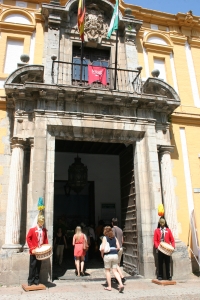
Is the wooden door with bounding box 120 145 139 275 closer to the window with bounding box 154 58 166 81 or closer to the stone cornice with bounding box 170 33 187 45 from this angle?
the window with bounding box 154 58 166 81

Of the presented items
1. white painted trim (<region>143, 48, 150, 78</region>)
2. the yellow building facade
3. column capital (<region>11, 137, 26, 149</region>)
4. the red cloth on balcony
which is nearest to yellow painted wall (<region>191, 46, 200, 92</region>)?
the yellow building facade

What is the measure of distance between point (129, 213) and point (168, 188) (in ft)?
4.63

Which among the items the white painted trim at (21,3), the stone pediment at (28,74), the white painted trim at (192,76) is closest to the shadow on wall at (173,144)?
the white painted trim at (192,76)

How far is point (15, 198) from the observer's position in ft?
22.0

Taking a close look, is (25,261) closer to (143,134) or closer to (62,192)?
(143,134)

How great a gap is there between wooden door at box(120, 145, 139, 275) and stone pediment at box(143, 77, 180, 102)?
1877 mm

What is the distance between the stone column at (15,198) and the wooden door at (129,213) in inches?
122

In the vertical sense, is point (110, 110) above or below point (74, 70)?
below

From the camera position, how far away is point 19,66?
7.93 m

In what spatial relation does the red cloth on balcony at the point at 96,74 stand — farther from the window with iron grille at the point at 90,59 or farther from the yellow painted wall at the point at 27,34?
the yellow painted wall at the point at 27,34

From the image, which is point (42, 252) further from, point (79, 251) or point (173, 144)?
point (173, 144)

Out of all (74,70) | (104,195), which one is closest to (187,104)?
(74,70)

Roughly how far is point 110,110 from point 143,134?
3.88 ft

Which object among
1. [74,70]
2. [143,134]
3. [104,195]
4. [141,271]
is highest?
[74,70]
